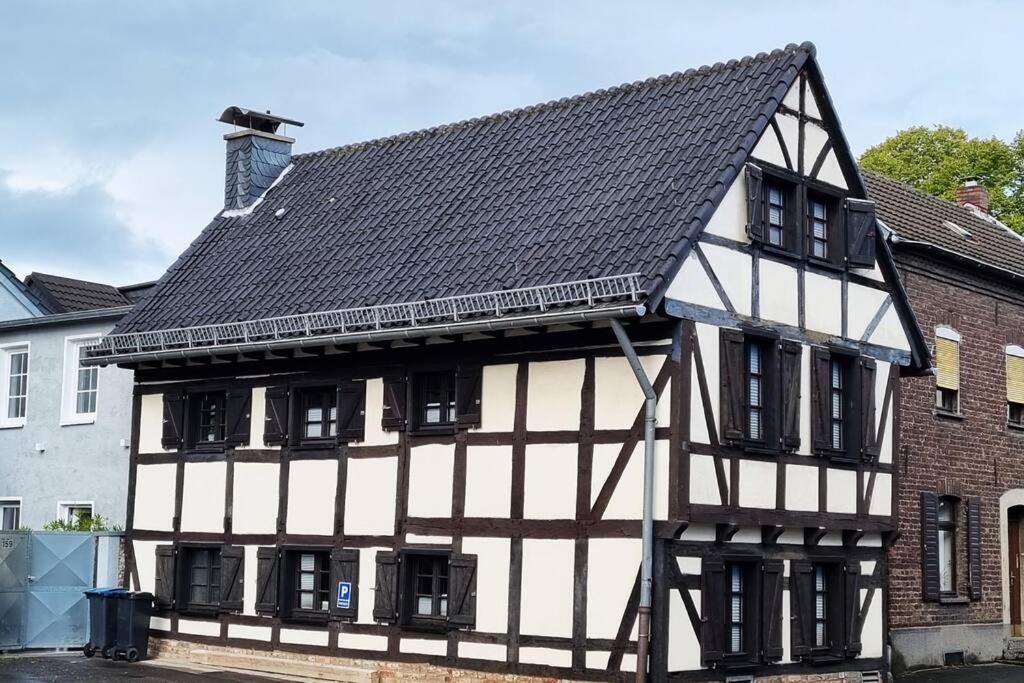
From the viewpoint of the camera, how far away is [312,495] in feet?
69.1

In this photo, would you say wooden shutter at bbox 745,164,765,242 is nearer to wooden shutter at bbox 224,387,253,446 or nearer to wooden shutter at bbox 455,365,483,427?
wooden shutter at bbox 455,365,483,427

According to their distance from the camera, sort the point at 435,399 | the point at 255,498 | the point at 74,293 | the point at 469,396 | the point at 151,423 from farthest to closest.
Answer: the point at 74,293 < the point at 151,423 < the point at 255,498 < the point at 435,399 < the point at 469,396

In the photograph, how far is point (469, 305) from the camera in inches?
736

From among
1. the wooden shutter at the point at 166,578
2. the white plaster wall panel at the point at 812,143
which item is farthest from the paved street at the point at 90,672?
the white plaster wall panel at the point at 812,143

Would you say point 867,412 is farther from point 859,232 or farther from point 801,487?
point 859,232

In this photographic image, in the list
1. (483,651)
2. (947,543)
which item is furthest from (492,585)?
(947,543)

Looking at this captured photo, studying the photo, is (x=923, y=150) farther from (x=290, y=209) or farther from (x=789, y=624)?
(x=789, y=624)

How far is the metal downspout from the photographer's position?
56.0 ft

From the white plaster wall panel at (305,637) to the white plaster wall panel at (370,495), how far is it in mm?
1439

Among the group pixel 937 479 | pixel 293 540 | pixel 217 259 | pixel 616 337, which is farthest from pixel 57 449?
pixel 937 479

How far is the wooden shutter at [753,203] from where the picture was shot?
746 inches

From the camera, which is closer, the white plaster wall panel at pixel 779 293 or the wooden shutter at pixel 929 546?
the white plaster wall panel at pixel 779 293

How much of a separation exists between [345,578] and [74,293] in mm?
11898

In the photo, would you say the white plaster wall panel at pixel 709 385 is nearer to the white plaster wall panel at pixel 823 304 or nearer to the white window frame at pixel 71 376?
the white plaster wall panel at pixel 823 304
